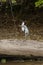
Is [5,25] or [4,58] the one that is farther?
[5,25]

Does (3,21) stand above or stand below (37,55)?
below

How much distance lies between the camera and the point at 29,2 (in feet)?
35.5

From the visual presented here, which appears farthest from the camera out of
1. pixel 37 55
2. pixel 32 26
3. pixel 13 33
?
pixel 32 26

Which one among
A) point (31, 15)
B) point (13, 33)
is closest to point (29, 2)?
point (31, 15)

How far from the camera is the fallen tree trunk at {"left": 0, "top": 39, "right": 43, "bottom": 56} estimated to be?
4332mm

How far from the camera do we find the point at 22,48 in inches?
172

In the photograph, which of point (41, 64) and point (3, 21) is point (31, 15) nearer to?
point (3, 21)

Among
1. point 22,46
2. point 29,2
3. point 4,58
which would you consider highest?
point 22,46

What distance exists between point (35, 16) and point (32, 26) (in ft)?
2.66

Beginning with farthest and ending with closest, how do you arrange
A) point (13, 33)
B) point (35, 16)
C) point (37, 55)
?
point (35, 16)
point (13, 33)
point (37, 55)

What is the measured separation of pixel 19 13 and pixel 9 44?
654 cm

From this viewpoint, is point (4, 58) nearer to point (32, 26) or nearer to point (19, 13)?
point (32, 26)

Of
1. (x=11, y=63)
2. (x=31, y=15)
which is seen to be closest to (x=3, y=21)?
(x=31, y=15)

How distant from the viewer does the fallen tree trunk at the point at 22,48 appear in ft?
14.2
